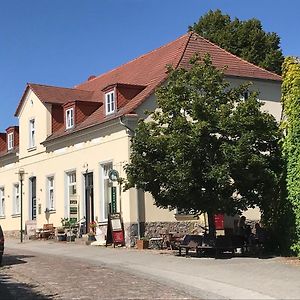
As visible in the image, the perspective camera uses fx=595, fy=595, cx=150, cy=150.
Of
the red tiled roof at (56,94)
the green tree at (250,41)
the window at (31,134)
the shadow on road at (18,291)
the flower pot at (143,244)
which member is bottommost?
the shadow on road at (18,291)

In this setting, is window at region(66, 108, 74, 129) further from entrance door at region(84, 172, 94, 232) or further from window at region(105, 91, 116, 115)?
window at region(105, 91, 116, 115)

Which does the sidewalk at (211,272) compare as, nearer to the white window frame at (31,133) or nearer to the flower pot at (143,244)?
the flower pot at (143,244)

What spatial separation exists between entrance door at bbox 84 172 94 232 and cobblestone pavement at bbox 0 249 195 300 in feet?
31.9

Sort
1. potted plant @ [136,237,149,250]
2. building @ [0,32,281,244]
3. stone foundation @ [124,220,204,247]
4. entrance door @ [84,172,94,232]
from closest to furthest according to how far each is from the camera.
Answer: potted plant @ [136,237,149,250] < stone foundation @ [124,220,204,247] < building @ [0,32,281,244] < entrance door @ [84,172,94,232]

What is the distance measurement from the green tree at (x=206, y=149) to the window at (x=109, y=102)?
7348mm

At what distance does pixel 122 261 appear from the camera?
19.9 m

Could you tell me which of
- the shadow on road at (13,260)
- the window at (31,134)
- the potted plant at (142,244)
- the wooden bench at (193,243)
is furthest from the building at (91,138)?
the shadow on road at (13,260)

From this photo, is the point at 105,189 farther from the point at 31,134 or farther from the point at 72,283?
the point at 72,283

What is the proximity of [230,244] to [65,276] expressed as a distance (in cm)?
694

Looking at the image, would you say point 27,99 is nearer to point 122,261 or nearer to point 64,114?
point 64,114

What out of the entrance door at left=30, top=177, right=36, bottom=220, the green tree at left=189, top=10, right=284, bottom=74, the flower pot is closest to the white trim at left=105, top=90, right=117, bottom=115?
the flower pot

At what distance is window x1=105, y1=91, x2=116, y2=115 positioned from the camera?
2809 cm

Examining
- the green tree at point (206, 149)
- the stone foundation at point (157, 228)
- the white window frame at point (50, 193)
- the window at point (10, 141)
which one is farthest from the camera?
the window at point (10, 141)

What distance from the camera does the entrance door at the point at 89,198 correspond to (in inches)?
1158
